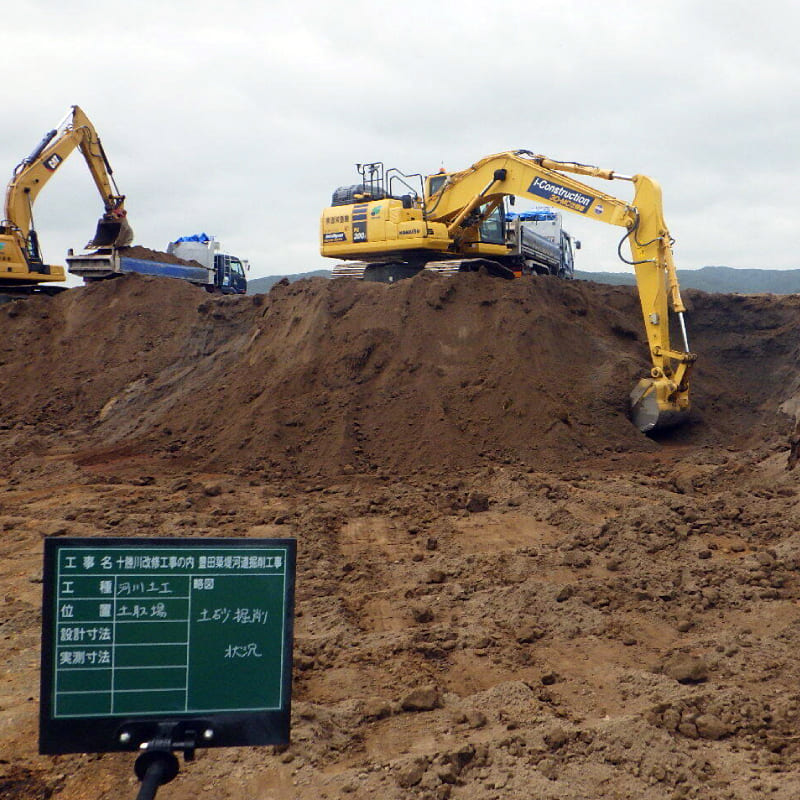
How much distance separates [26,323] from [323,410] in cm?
1049

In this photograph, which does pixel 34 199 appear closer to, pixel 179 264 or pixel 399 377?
pixel 179 264

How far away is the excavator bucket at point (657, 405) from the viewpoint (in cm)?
1298

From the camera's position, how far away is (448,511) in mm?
9594

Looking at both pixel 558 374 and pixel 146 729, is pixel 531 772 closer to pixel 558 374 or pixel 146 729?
pixel 146 729

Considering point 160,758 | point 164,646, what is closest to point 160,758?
point 160,758

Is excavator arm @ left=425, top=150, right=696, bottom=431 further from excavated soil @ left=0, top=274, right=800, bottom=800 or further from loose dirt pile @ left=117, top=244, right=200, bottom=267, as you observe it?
loose dirt pile @ left=117, top=244, right=200, bottom=267

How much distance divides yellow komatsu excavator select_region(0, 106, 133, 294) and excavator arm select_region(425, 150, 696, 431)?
12.1 meters

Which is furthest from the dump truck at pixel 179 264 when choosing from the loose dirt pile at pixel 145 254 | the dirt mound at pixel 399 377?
the dirt mound at pixel 399 377

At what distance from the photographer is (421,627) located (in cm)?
603

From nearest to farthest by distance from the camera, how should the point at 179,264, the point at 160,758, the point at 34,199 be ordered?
the point at 160,758 < the point at 34,199 < the point at 179,264

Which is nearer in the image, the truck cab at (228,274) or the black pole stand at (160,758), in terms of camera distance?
the black pole stand at (160,758)

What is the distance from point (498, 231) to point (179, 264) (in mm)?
12164

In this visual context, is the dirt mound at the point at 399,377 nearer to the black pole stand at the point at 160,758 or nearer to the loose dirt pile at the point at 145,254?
the loose dirt pile at the point at 145,254

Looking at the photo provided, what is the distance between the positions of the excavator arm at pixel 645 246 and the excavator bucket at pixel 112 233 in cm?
1190
